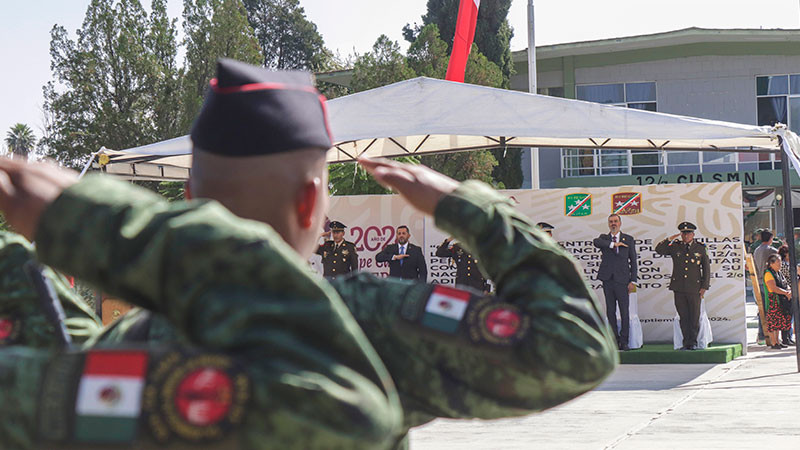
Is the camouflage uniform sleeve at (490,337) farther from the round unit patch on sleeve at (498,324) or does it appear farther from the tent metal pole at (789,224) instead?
the tent metal pole at (789,224)

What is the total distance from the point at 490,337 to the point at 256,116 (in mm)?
372

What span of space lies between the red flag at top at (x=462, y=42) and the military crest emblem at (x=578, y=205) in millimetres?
2263

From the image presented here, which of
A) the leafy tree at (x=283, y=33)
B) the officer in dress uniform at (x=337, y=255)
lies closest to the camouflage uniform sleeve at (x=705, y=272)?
the officer in dress uniform at (x=337, y=255)

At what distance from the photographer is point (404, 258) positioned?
40.1 ft

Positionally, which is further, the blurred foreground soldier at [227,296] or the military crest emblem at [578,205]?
the military crest emblem at [578,205]

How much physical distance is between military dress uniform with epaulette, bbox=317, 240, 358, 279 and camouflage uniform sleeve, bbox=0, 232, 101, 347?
1111 centimetres

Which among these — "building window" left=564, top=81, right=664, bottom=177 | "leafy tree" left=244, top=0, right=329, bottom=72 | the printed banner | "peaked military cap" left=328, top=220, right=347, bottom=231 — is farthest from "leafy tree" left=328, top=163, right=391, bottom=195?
"leafy tree" left=244, top=0, right=329, bottom=72

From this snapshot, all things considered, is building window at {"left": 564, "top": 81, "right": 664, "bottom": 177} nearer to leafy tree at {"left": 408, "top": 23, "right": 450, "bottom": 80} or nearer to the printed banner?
leafy tree at {"left": 408, "top": 23, "right": 450, "bottom": 80}

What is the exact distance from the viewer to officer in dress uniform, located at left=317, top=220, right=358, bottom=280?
12.5 metres

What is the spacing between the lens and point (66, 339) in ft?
3.07

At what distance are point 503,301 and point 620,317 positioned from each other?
1117 cm

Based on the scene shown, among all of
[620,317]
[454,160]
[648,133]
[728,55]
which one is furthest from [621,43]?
[648,133]

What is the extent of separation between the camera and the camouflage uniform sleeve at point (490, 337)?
3.41 feet

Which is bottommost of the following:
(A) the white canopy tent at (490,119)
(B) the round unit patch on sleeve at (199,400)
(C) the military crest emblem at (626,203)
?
(B) the round unit patch on sleeve at (199,400)
